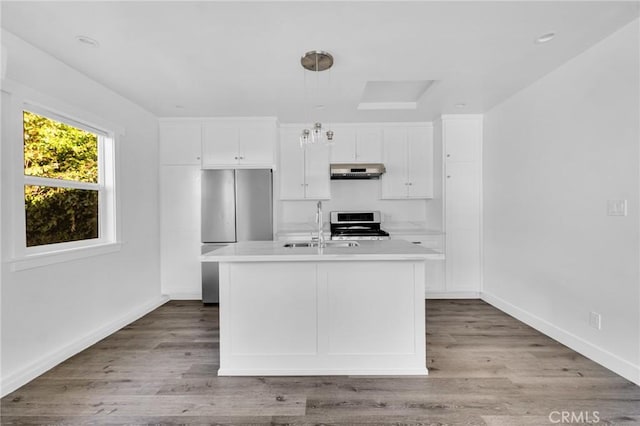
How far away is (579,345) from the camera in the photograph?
2523 mm

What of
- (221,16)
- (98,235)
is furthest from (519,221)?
(98,235)

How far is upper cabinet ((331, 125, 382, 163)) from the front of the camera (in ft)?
14.6

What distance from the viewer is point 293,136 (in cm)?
443

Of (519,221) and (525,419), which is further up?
(519,221)

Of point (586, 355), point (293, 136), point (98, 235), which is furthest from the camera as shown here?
point (293, 136)

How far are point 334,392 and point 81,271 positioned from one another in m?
2.37

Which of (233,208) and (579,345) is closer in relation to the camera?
(579,345)

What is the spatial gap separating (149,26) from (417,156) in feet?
11.4

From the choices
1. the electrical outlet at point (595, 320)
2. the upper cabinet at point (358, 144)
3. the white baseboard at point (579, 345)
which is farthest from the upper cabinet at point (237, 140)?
the electrical outlet at point (595, 320)

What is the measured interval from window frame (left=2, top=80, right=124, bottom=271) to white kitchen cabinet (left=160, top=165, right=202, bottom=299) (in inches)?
33.8

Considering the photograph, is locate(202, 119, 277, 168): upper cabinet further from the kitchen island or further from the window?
the kitchen island

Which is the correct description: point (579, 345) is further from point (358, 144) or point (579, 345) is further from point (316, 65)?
point (358, 144)

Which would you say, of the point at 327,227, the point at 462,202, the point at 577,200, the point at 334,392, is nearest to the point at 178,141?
the point at 327,227

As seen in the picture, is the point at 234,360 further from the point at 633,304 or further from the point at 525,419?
the point at 633,304
